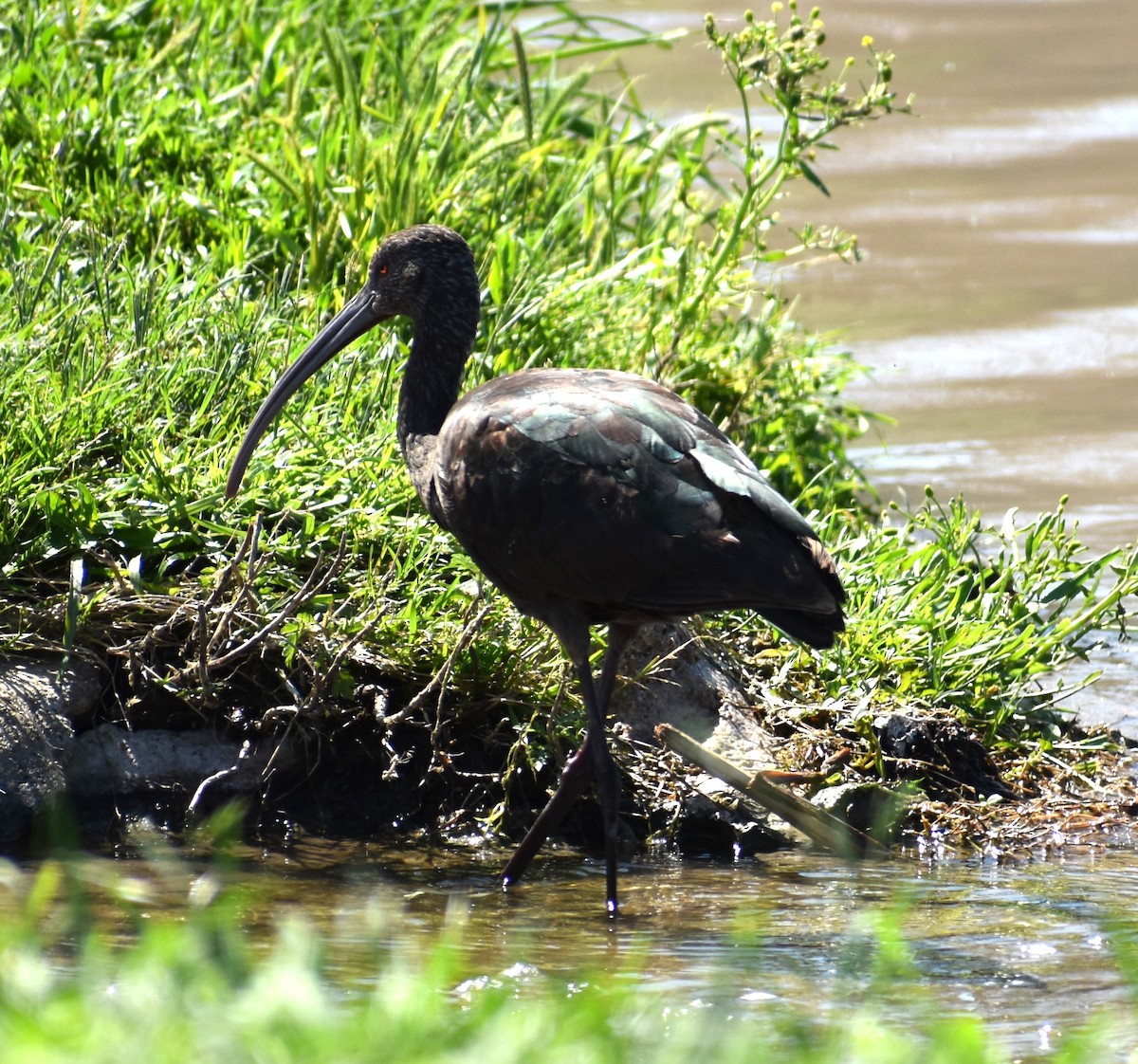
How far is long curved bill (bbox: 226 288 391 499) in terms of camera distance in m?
4.94

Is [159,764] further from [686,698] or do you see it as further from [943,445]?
[943,445]

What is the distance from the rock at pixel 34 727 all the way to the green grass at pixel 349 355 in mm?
81

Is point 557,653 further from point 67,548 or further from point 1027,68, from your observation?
point 1027,68

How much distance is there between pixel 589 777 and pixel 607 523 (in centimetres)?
65

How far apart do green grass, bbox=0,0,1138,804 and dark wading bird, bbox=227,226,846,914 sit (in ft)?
1.26

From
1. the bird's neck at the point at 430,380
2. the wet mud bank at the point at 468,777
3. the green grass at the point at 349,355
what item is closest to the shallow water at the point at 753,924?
the wet mud bank at the point at 468,777

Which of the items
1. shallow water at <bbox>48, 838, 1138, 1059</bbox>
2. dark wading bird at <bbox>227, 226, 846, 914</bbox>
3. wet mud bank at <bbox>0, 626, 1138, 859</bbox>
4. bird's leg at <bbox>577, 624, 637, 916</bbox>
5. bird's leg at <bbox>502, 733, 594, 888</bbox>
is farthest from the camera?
wet mud bank at <bbox>0, 626, 1138, 859</bbox>

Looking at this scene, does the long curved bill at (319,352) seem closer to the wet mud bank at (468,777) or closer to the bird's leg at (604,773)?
the wet mud bank at (468,777)

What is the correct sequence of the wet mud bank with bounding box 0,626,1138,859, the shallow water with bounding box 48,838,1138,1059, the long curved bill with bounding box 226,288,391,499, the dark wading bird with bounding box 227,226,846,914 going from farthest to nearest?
the long curved bill with bounding box 226,288,391,499, the wet mud bank with bounding box 0,626,1138,859, the dark wading bird with bounding box 227,226,846,914, the shallow water with bounding box 48,838,1138,1059

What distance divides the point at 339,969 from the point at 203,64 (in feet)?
14.6

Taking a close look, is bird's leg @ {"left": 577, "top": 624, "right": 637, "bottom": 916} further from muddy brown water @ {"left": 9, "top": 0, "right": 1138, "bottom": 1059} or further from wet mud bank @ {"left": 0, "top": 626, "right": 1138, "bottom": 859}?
wet mud bank @ {"left": 0, "top": 626, "right": 1138, "bottom": 859}

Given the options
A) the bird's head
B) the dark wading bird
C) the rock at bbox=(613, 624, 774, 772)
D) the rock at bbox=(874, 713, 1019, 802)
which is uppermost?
the bird's head

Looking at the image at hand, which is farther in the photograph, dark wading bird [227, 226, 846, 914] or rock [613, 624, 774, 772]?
rock [613, 624, 774, 772]

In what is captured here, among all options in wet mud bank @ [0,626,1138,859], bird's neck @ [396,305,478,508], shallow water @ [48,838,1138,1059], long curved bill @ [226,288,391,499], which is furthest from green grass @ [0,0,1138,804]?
shallow water @ [48,838,1138,1059]
